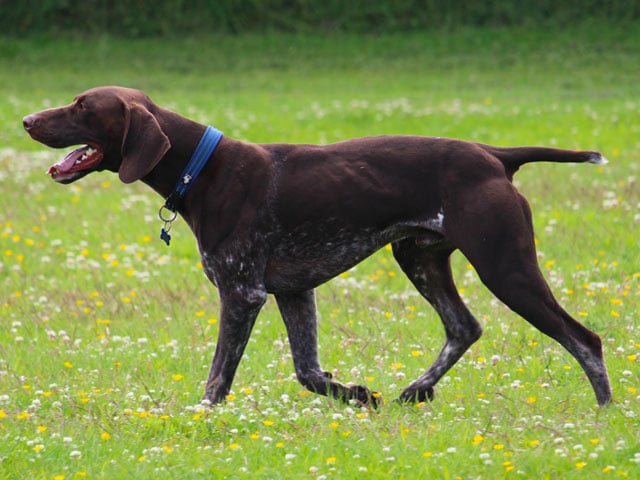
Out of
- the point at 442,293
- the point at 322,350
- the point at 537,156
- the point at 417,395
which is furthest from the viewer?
the point at 322,350

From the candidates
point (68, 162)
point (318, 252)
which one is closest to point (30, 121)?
point (68, 162)

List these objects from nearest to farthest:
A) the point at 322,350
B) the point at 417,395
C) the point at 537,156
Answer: the point at 537,156, the point at 417,395, the point at 322,350

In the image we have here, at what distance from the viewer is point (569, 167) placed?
51.5 feet

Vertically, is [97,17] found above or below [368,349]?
above

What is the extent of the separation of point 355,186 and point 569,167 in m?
9.93

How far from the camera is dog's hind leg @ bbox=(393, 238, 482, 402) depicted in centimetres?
664

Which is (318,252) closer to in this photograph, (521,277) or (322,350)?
(521,277)

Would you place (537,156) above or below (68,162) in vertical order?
above

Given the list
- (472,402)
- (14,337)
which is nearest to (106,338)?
(14,337)

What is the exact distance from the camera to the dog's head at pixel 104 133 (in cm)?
622

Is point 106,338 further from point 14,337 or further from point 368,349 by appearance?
point 368,349

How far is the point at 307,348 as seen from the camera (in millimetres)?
6664

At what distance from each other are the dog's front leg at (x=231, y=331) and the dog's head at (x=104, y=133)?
0.86 m

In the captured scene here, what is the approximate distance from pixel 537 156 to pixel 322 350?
2.26 metres
